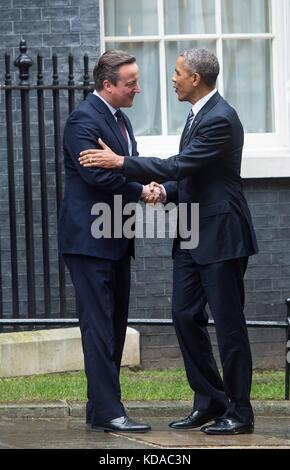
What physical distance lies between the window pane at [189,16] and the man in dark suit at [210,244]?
326 centimetres

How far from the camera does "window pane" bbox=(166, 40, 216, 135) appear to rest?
1064 cm

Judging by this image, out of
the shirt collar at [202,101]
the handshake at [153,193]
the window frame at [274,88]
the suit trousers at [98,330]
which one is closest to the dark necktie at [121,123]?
the handshake at [153,193]

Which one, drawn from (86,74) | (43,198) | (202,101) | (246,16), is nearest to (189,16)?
(246,16)

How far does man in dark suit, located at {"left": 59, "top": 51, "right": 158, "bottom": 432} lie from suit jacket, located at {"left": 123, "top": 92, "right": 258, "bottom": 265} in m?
0.22

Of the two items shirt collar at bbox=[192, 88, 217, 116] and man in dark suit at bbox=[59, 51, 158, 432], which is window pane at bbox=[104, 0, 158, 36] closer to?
man in dark suit at bbox=[59, 51, 158, 432]

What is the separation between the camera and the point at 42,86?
9648mm

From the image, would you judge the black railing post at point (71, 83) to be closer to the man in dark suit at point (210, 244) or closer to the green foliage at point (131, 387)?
the green foliage at point (131, 387)

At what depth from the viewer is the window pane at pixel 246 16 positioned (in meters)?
10.6

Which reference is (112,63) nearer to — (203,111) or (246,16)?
(203,111)

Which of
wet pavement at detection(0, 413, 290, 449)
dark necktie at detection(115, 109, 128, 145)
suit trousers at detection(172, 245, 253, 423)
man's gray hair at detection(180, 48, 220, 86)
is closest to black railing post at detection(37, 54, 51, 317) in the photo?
wet pavement at detection(0, 413, 290, 449)

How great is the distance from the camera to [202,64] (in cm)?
736

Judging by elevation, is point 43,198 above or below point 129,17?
below

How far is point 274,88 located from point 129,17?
1.30m

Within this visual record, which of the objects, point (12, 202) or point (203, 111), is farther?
point (12, 202)
